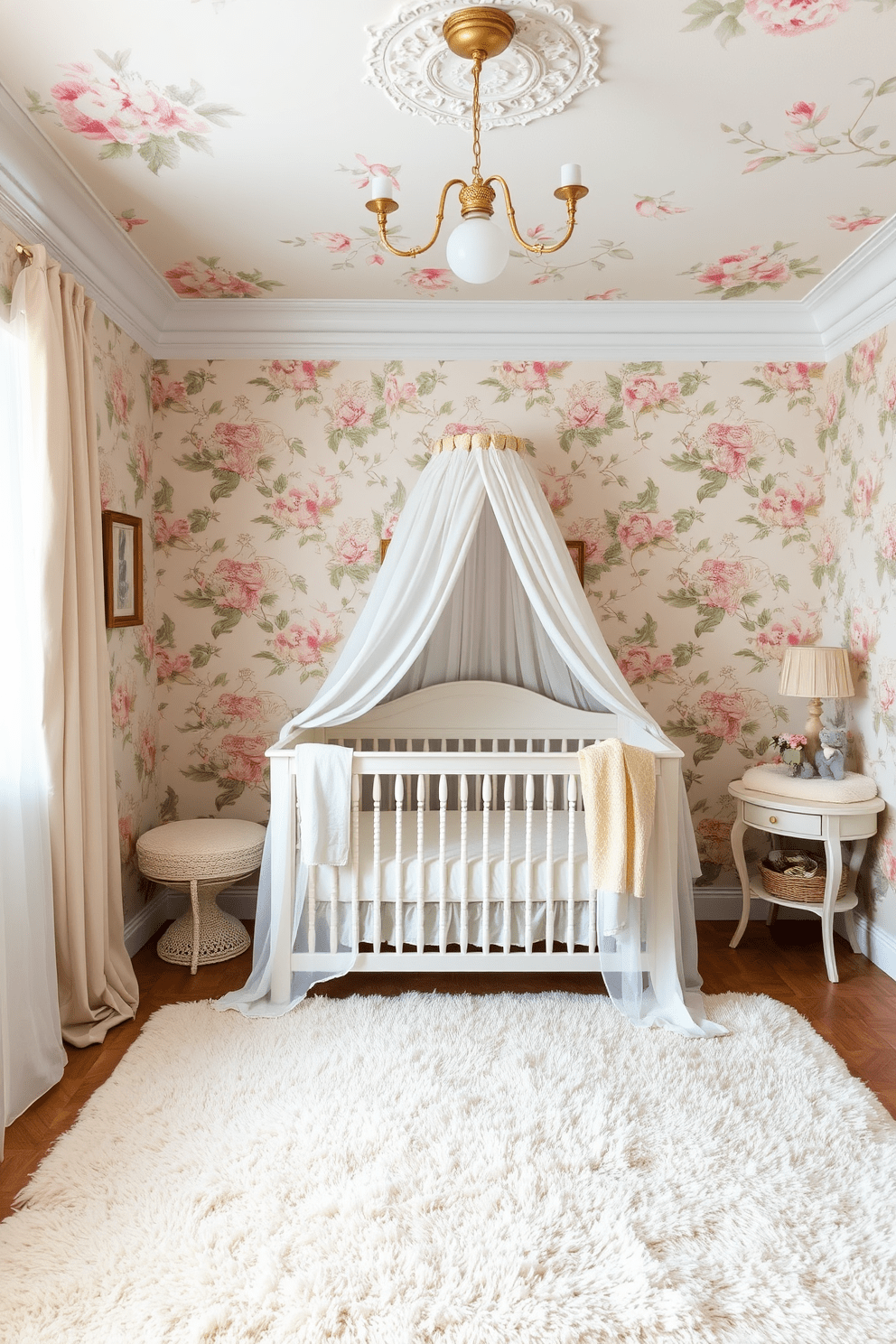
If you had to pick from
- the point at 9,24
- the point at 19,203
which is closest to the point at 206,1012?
the point at 19,203

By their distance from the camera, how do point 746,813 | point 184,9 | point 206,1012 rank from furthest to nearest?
point 746,813
point 206,1012
point 184,9

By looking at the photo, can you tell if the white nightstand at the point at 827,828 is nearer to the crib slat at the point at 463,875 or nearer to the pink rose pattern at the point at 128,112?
the crib slat at the point at 463,875

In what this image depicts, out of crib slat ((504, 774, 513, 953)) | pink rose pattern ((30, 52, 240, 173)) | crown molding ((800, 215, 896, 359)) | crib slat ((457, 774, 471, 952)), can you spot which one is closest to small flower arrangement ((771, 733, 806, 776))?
crib slat ((504, 774, 513, 953))

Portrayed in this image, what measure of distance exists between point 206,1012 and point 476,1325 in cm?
154

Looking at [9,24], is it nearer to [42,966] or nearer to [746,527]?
[42,966]

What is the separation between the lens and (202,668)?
3947 millimetres

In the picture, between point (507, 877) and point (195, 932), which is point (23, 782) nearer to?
point (195, 932)

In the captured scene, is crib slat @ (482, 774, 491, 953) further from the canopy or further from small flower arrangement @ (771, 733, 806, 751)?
small flower arrangement @ (771, 733, 806, 751)

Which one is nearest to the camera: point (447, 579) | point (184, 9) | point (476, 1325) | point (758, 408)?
point (476, 1325)

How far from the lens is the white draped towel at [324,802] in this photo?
2.93 m

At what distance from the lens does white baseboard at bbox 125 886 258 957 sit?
359 centimetres

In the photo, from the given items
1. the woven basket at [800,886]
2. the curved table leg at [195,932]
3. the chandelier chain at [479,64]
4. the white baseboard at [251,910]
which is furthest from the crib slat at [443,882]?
the chandelier chain at [479,64]

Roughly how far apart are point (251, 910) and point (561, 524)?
2.19 m

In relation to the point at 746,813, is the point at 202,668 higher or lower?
higher
